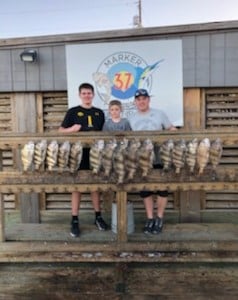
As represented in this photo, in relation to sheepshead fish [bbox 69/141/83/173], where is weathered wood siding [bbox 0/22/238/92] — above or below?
above

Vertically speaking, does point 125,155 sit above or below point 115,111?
below

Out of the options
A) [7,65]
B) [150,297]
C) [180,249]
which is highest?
[7,65]

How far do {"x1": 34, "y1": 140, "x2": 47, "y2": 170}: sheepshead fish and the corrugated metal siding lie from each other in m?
1.46

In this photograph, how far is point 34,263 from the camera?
12.6 ft

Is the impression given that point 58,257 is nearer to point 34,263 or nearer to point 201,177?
point 34,263

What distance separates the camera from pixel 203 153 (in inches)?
132

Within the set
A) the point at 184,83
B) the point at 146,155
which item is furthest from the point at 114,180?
the point at 184,83

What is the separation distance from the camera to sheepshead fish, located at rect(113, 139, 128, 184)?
3.36 metres

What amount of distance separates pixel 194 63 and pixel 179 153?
158 centimetres

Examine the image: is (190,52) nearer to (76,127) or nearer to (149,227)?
(76,127)

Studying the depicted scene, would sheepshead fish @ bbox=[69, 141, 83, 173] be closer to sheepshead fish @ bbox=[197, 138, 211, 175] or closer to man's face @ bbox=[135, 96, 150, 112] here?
man's face @ bbox=[135, 96, 150, 112]

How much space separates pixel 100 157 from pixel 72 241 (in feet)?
3.52

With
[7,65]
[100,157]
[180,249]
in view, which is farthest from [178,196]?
[7,65]

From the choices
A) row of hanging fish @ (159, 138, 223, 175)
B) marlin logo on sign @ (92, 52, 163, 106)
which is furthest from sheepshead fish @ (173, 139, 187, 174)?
marlin logo on sign @ (92, 52, 163, 106)
